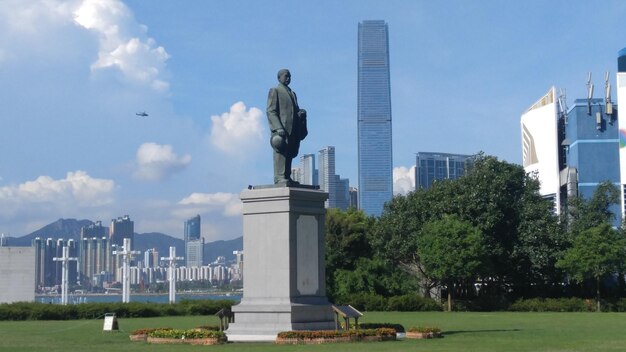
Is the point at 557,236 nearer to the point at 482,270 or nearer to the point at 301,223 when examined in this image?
the point at 482,270

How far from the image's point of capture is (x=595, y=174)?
82.6m

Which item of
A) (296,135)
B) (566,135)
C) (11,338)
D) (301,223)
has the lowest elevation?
(11,338)

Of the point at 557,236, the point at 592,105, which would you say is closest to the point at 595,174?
the point at 592,105

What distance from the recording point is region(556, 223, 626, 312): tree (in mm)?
58125

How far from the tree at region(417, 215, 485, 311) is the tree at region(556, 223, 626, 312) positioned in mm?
6159

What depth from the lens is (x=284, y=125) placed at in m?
29.5

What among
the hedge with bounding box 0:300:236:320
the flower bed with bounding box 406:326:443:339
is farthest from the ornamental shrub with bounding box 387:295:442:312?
the flower bed with bounding box 406:326:443:339

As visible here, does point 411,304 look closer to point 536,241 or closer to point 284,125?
point 536,241

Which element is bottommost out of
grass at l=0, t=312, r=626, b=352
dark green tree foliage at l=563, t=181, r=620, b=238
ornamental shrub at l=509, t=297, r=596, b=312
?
ornamental shrub at l=509, t=297, r=596, b=312

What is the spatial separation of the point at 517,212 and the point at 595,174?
77.6 feet

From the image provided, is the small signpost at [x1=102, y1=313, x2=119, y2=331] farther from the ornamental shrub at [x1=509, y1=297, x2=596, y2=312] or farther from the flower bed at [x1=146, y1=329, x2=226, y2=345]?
the ornamental shrub at [x1=509, y1=297, x2=596, y2=312]

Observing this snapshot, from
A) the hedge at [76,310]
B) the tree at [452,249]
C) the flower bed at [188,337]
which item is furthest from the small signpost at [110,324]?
the tree at [452,249]

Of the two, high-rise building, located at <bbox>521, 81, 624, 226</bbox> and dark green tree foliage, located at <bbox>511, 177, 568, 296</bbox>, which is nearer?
dark green tree foliage, located at <bbox>511, 177, 568, 296</bbox>

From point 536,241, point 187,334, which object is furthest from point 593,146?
point 187,334
